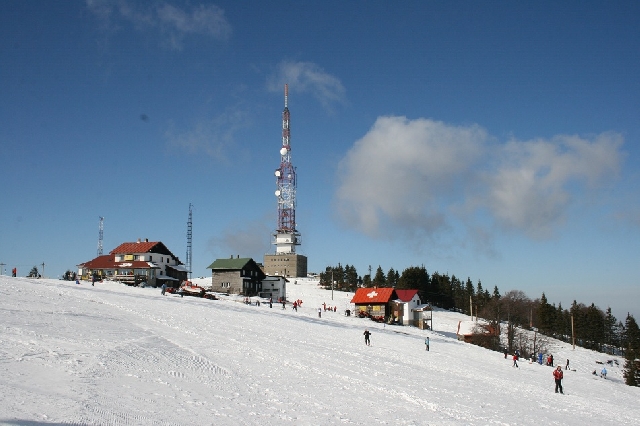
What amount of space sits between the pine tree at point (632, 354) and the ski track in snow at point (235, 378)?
68.7ft

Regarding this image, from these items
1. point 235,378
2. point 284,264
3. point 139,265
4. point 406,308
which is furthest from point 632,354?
point 284,264

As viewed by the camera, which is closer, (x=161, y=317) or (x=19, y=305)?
(x=19, y=305)

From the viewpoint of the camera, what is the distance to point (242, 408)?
1375 centimetres

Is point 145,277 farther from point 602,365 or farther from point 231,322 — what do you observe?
point 602,365

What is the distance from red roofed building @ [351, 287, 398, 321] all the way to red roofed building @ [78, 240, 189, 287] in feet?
83.0

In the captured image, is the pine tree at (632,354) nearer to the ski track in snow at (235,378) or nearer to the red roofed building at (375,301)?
the ski track in snow at (235,378)

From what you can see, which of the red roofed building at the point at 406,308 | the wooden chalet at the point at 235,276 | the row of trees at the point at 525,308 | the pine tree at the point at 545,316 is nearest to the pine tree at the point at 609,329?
the row of trees at the point at 525,308

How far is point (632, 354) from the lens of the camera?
57.2 metres

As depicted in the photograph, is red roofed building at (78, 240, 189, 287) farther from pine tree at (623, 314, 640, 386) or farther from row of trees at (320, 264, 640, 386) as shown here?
pine tree at (623, 314, 640, 386)

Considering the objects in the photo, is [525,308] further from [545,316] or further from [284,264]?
[284,264]

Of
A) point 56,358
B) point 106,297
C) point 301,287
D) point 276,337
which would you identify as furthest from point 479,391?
point 301,287

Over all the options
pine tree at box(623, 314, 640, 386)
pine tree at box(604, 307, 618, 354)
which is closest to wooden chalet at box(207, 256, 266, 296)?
pine tree at box(623, 314, 640, 386)

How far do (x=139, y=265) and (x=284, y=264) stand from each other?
63.9m

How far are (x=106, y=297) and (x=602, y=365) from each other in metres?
60.6
